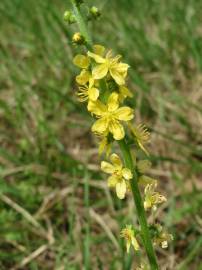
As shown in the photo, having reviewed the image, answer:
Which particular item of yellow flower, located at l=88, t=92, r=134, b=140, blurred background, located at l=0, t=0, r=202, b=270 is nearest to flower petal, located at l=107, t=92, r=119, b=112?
yellow flower, located at l=88, t=92, r=134, b=140

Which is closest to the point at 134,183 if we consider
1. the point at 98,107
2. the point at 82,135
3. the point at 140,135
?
the point at 140,135

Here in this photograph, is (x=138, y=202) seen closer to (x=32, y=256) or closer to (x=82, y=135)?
(x=32, y=256)

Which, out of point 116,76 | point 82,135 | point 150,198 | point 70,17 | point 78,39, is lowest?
point 150,198

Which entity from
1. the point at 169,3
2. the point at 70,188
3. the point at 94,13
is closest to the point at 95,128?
the point at 94,13

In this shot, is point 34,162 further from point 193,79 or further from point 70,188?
point 193,79

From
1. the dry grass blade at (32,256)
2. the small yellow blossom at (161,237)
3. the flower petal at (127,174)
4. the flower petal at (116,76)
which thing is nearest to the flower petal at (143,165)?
the flower petal at (127,174)

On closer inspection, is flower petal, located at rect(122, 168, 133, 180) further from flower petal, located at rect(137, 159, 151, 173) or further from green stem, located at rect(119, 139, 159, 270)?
flower petal, located at rect(137, 159, 151, 173)
